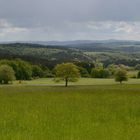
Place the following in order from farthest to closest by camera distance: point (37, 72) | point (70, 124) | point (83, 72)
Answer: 1. point (83, 72)
2. point (37, 72)
3. point (70, 124)

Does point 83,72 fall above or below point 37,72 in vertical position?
below

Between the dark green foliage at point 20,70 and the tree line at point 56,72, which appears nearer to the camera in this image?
the tree line at point 56,72

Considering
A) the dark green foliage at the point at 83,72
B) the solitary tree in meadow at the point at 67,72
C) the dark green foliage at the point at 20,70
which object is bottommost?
the dark green foliage at the point at 83,72

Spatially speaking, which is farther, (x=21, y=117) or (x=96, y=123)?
(x=21, y=117)

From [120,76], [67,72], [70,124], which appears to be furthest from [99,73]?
[70,124]

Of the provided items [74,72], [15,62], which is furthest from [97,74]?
[74,72]

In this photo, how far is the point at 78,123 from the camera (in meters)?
16.9

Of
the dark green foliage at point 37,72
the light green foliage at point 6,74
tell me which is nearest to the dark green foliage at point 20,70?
the dark green foliage at point 37,72

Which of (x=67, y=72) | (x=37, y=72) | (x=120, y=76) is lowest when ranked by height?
(x=37, y=72)

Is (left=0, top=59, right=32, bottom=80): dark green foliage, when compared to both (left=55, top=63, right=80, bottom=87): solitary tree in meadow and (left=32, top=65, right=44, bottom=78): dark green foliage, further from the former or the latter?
(left=55, top=63, right=80, bottom=87): solitary tree in meadow

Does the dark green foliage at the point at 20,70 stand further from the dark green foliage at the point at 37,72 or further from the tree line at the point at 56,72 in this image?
the dark green foliage at the point at 37,72

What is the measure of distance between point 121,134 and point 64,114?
6001mm

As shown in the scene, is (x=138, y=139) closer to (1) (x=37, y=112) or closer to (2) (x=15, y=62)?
(1) (x=37, y=112)

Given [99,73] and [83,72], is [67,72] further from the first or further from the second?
[83,72]
